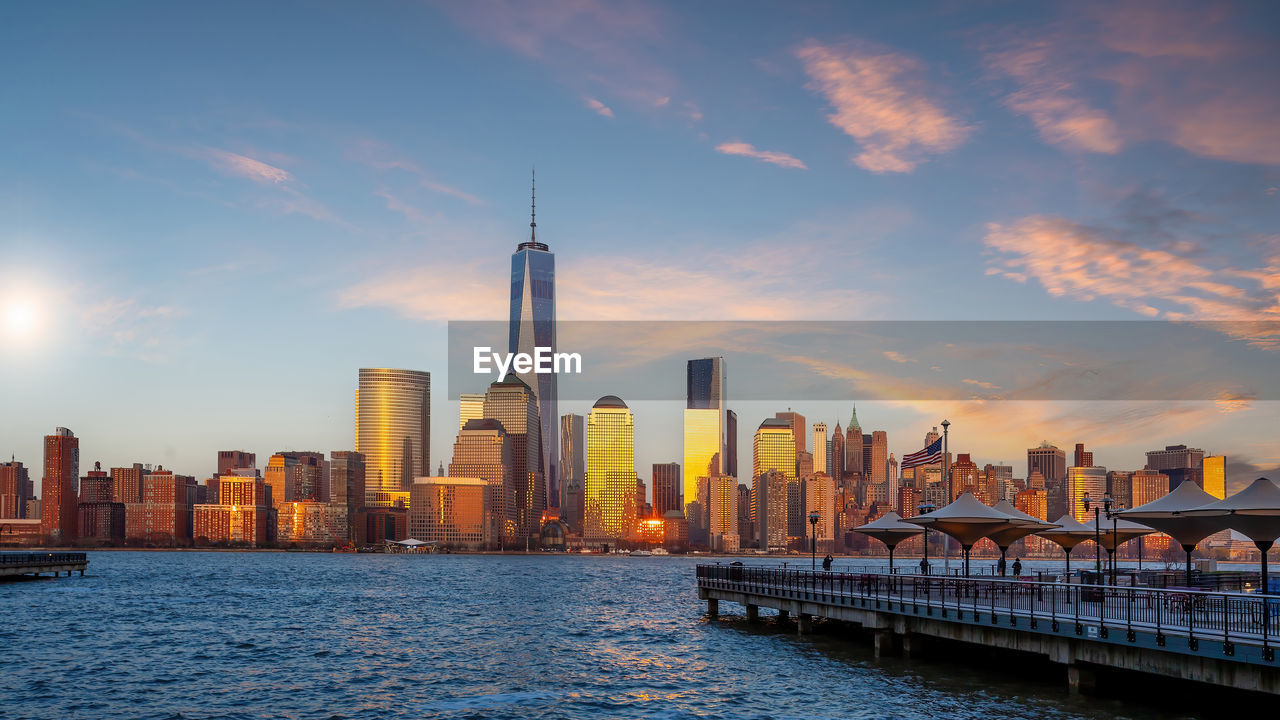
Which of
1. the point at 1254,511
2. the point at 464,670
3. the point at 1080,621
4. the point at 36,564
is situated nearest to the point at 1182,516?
the point at 1254,511

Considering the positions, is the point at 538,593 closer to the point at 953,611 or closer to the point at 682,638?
the point at 682,638

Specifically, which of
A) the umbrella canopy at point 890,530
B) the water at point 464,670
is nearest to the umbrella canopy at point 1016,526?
the umbrella canopy at point 890,530

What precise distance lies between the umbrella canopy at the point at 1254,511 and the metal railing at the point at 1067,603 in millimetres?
2551

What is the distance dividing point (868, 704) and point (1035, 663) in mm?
8559

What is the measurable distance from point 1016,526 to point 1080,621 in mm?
18122

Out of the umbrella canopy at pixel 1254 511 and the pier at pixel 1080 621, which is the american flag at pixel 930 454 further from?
the umbrella canopy at pixel 1254 511

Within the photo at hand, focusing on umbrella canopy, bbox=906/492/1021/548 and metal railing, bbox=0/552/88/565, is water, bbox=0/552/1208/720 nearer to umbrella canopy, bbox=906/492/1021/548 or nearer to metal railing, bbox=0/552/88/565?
umbrella canopy, bbox=906/492/1021/548

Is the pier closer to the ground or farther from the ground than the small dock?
farther from the ground

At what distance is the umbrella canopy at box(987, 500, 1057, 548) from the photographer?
49.3 meters

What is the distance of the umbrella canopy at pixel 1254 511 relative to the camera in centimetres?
3475

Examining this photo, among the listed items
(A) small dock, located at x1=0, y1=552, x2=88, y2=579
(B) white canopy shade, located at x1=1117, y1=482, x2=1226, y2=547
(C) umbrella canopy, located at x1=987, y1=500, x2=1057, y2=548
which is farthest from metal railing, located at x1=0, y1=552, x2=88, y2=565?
(B) white canopy shade, located at x1=1117, y1=482, x2=1226, y2=547

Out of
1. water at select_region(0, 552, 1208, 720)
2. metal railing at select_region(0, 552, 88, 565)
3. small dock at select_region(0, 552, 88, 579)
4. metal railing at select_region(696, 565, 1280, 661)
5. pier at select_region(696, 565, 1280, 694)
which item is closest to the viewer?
pier at select_region(696, 565, 1280, 694)

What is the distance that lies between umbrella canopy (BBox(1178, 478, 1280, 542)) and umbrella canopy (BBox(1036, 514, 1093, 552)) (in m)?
19.5

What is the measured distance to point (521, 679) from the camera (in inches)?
1732
